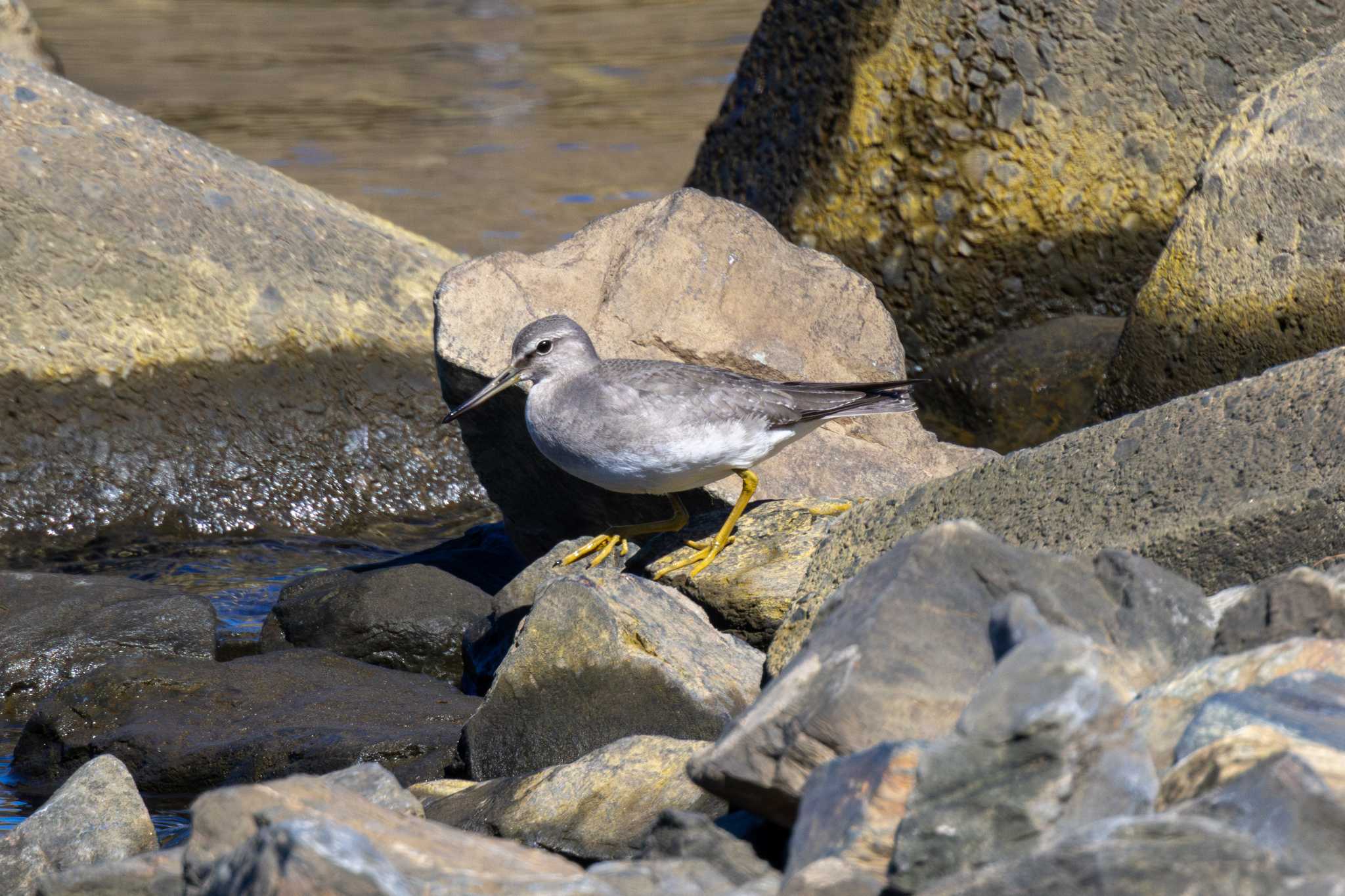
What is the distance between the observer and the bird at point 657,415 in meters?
4.82

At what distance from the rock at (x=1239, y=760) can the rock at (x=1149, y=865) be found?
26 cm

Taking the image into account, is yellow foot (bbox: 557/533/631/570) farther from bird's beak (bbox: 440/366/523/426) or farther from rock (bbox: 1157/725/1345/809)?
rock (bbox: 1157/725/1345/809)

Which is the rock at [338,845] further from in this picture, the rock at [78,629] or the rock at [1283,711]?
the rock at [78,629]

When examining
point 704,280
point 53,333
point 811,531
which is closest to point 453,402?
point 704,280

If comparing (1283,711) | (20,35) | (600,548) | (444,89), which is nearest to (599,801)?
(600,548)

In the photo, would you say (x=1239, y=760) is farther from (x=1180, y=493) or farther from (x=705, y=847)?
(x=1180, y=493)

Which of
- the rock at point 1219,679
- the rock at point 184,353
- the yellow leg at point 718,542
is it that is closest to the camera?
the rock at point 1219,679

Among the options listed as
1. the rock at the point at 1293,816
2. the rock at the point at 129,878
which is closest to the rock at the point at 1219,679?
the rock at the point at 1293,816

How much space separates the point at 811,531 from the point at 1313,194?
7.07 ft

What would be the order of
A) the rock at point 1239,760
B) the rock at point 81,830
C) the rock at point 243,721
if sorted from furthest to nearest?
the rock at point 243,721
the rock at point 81,830
the rock at point 1239,760

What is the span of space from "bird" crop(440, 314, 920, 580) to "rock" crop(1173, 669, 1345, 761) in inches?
85.9

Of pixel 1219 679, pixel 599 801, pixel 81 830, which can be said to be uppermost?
pixel 1219 679

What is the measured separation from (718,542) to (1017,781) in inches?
93.4

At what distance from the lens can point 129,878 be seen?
10.7 ft
